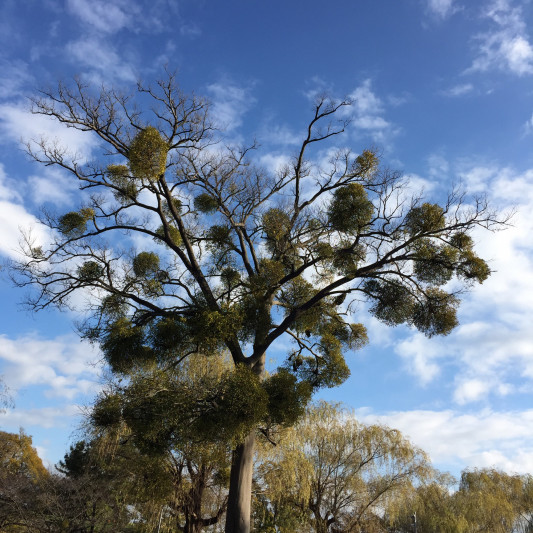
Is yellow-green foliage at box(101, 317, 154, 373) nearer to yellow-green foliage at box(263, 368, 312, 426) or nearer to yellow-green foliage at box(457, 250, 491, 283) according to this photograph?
yellow-green foliage at box(263, 368, 312, 426)

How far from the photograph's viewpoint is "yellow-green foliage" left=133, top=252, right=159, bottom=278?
30.5 feet

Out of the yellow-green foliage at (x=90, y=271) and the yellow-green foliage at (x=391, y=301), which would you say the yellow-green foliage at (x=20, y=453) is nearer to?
the yellow-green foliage at (x=90, y=271)

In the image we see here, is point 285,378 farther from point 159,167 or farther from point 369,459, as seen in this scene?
point 369,459

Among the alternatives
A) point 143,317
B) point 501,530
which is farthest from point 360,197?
point 501,530

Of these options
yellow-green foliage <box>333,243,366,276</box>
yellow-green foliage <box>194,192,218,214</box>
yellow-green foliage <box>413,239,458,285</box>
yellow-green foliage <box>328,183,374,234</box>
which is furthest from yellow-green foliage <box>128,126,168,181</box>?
yellow-green foliage <box>413,239,458,285</box>

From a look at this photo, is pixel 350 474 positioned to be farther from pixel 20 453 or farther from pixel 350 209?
pixel 20 453

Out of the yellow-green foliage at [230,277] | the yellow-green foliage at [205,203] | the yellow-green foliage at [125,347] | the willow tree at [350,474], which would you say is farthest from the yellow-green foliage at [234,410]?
the willow tree at [350,474]

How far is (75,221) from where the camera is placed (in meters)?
8.67

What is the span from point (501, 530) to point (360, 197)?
1919cm

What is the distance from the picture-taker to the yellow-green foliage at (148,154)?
7.67 m

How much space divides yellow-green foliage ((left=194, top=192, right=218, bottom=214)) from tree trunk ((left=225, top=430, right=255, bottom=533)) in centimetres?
429

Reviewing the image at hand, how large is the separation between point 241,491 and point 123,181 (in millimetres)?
5519

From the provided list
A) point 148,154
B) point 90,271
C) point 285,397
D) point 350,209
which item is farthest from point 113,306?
point 350,209

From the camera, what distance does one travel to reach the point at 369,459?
16.5m
